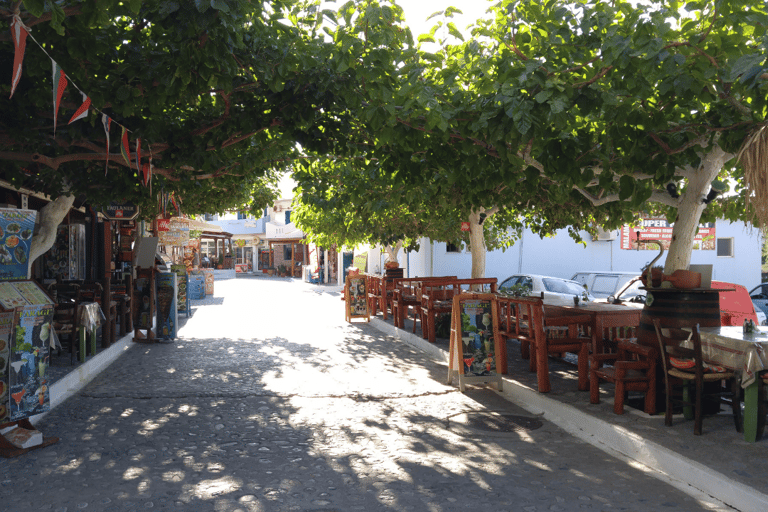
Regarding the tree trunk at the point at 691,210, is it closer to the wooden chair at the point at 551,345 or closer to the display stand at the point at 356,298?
the wooden chair at the point at 551,345

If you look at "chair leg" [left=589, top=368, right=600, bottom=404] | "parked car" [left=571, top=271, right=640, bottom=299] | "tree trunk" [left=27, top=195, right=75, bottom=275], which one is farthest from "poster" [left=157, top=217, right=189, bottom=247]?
"chair leg" [left=589, top=368, right=600, bottom=404]

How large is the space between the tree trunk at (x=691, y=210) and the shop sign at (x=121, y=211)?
1001 centimetres

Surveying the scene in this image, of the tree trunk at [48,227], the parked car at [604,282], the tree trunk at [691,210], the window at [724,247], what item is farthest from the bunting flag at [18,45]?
the window at [724,247]

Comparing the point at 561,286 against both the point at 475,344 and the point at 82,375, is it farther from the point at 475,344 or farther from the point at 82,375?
the point at 82,375

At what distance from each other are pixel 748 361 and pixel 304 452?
12.9 feet

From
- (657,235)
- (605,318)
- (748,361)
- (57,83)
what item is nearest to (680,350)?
(748,361)

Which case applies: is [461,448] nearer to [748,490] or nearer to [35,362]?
[748,490]

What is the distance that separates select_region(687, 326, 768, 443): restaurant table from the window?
2178 cm

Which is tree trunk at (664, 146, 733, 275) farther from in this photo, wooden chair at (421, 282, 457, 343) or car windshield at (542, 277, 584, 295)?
car windshield at (542, 277, 584, 295)

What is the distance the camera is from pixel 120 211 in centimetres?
1196

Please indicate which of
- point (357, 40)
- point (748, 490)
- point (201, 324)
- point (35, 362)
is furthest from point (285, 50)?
point (201, 324)

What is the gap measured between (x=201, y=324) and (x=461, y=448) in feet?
37.6

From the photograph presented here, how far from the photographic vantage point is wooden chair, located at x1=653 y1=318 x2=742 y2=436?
17.3 feet

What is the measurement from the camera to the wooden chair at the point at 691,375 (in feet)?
17.3
